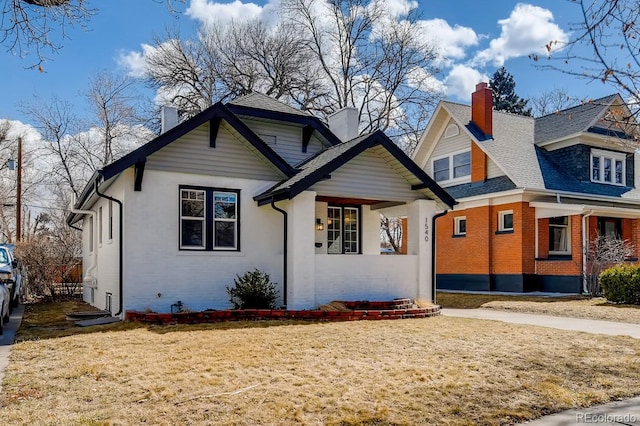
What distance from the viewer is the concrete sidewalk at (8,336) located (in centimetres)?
715

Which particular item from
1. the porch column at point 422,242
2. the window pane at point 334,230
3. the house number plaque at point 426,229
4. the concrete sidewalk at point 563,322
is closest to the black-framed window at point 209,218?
the window pane at point 334,230

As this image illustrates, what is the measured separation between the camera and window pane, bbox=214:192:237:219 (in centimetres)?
1243

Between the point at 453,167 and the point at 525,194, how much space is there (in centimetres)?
480

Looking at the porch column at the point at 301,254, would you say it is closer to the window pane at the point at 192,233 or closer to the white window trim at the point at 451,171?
the window pane at the point at 192,233

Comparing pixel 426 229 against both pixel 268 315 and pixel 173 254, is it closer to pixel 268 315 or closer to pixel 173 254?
pixel 268 315

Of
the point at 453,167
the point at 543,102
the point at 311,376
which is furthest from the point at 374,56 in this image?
the point at 311,376

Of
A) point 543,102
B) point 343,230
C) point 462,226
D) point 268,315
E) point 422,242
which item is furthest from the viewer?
point 543,102

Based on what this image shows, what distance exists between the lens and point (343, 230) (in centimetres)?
1584

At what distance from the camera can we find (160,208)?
38.5 feet

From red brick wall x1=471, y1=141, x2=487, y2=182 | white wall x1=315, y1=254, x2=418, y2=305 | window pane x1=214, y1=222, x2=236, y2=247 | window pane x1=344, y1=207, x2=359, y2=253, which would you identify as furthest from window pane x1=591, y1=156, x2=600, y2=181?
window pane x1=214, y1=222, x2=236, y2=247

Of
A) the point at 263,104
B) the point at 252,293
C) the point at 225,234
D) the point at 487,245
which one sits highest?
the point at 263,104

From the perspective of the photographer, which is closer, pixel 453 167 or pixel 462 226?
pixel 462 226

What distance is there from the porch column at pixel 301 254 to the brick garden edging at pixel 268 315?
0.59 metres

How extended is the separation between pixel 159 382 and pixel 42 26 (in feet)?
15.5
